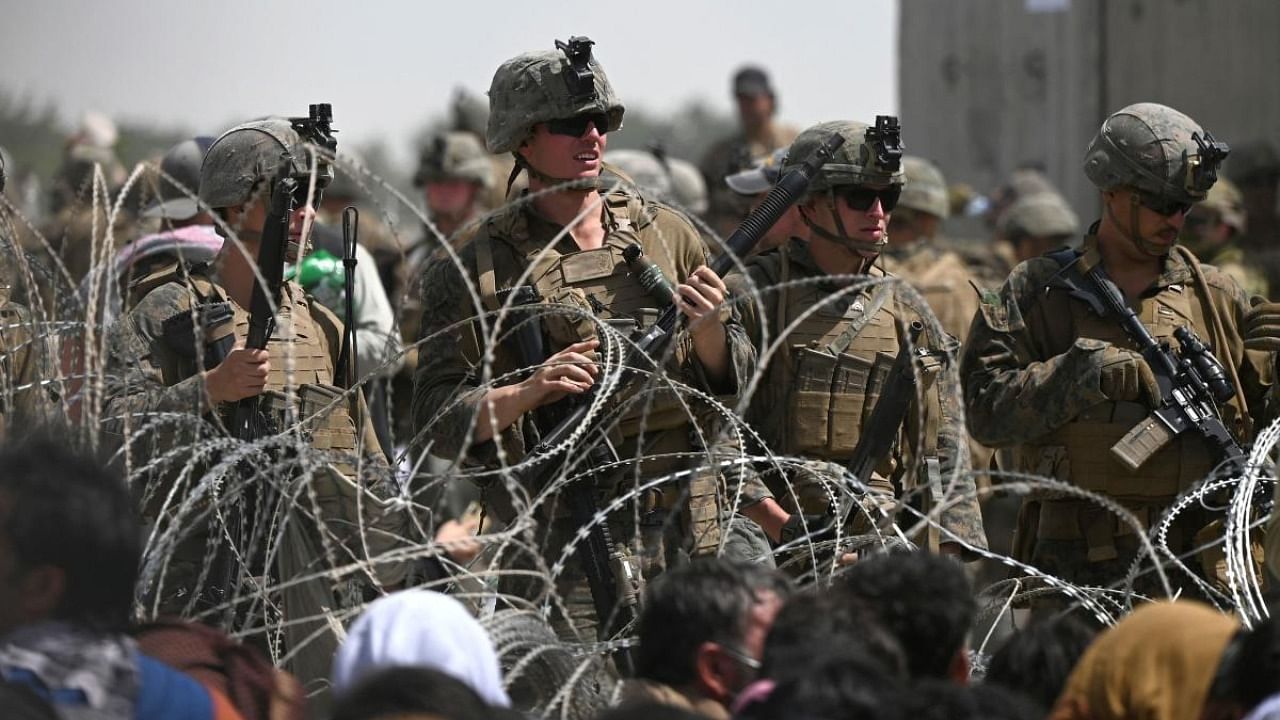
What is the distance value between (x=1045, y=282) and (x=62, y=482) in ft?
10.9

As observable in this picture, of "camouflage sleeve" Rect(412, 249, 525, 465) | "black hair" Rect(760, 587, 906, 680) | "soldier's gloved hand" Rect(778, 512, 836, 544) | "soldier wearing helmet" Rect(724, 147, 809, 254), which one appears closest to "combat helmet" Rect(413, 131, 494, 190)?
"soldier wearing helmet" Rect(724, 147, 809, 254)

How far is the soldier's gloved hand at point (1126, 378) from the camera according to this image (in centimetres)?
620

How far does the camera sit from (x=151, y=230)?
27.2 feet

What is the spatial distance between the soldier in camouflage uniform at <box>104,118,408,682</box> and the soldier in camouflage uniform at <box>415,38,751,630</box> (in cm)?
32

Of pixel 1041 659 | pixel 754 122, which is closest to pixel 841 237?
pixel 1041 659

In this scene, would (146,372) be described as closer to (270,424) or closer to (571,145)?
(270,424)

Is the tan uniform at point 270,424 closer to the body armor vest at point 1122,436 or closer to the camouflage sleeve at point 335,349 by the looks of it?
the camouflage sleeve at point 335,349

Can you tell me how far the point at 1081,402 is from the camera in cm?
620

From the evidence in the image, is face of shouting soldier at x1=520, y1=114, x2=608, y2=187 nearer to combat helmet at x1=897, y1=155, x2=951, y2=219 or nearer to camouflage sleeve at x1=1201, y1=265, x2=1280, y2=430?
camouflage sleeve at x1=1201, y1=265, x2=1280, y2=430

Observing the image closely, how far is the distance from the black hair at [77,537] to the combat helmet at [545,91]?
2.22m

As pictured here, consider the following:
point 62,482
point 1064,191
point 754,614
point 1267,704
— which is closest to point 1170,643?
point 1267,704

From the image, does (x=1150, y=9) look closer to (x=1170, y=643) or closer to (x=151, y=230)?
(x=151, y=230)

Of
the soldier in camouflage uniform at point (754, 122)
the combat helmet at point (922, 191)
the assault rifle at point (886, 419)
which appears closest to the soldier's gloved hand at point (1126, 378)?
the assault rifle at point (886, 419)

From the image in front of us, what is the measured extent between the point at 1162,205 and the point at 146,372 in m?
2.89
